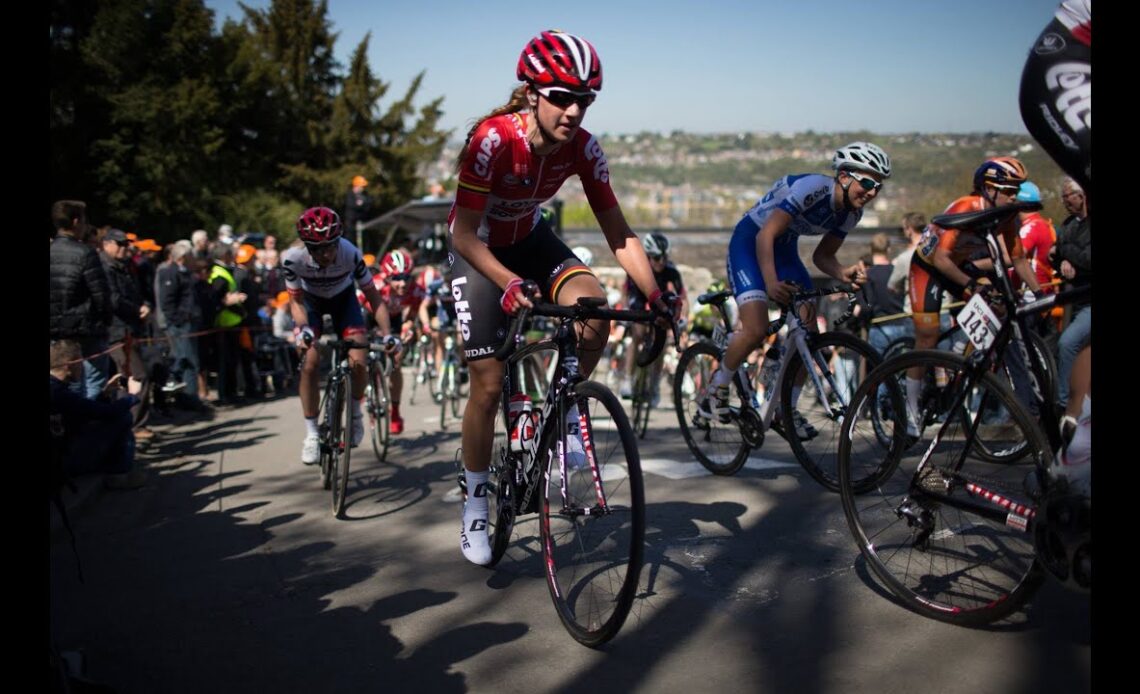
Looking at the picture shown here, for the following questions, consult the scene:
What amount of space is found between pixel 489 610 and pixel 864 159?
3.56m

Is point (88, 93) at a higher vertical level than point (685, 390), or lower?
higher

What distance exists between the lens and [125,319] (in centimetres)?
935

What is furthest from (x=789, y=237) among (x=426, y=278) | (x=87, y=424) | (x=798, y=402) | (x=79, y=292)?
(x=426, y=278)

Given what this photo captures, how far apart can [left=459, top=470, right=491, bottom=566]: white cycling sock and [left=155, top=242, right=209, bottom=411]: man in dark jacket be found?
7.90 m

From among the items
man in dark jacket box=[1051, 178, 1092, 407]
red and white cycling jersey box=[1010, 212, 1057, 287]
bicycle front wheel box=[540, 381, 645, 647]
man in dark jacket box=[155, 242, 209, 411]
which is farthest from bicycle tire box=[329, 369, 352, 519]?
red and white cycling jersey box=[1010, 212, 1057, 287]

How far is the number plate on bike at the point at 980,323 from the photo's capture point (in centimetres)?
369

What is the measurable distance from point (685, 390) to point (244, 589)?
3841 mm

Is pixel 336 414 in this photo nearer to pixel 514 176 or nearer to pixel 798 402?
pixel 514 176

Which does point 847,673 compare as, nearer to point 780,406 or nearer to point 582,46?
point 582,46

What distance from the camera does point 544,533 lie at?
13.1 feet

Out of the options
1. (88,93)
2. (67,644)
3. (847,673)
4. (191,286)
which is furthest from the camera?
(88,93)

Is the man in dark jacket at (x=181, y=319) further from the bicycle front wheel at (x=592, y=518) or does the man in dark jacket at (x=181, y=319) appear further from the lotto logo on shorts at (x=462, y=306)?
the bicycle front wheel at (x=592, y=518)

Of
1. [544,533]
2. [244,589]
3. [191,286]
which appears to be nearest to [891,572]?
[544,533]

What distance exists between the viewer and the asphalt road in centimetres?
335
